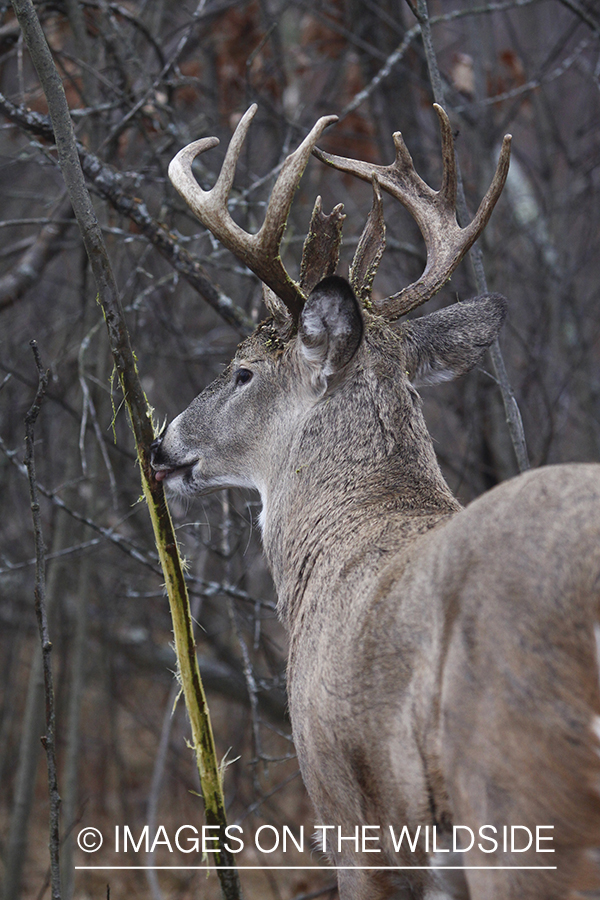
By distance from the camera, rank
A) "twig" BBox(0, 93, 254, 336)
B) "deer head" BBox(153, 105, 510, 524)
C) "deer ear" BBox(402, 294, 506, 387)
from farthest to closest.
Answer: "twig" BBox(0, 93, 254, 336) < "deer ear" BBox(402, 294, 506, 387) < "deer head" BBox(153, 105, 510, 524)

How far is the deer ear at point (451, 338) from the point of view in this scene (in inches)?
154

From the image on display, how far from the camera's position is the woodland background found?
544 cm

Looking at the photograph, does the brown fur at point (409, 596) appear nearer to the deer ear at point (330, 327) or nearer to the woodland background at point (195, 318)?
the deer ear at point (330, 327)

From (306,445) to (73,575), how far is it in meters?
5.46

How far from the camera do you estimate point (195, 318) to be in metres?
9.61

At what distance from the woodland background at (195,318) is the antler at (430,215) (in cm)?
101

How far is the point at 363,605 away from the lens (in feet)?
8.80

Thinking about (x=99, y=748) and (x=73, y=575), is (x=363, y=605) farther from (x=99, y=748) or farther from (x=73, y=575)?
(x=99, y=748)

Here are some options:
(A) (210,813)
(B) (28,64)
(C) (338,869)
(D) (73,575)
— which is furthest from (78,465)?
(B) (28,64)

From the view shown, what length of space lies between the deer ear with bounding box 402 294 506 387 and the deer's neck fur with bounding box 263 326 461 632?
29cm

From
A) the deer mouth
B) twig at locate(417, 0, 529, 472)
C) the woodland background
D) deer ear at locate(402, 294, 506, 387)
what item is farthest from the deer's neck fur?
the woodland background

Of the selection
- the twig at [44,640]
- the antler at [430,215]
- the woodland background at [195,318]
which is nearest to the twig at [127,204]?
the woodland background at [195,318]

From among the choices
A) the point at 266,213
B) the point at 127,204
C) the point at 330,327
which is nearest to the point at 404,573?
the point at 330,327

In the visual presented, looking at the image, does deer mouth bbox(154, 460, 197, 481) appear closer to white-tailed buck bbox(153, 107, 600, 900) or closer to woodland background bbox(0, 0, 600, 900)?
white-tailed buck bbox(153, 107, 600, 900)
